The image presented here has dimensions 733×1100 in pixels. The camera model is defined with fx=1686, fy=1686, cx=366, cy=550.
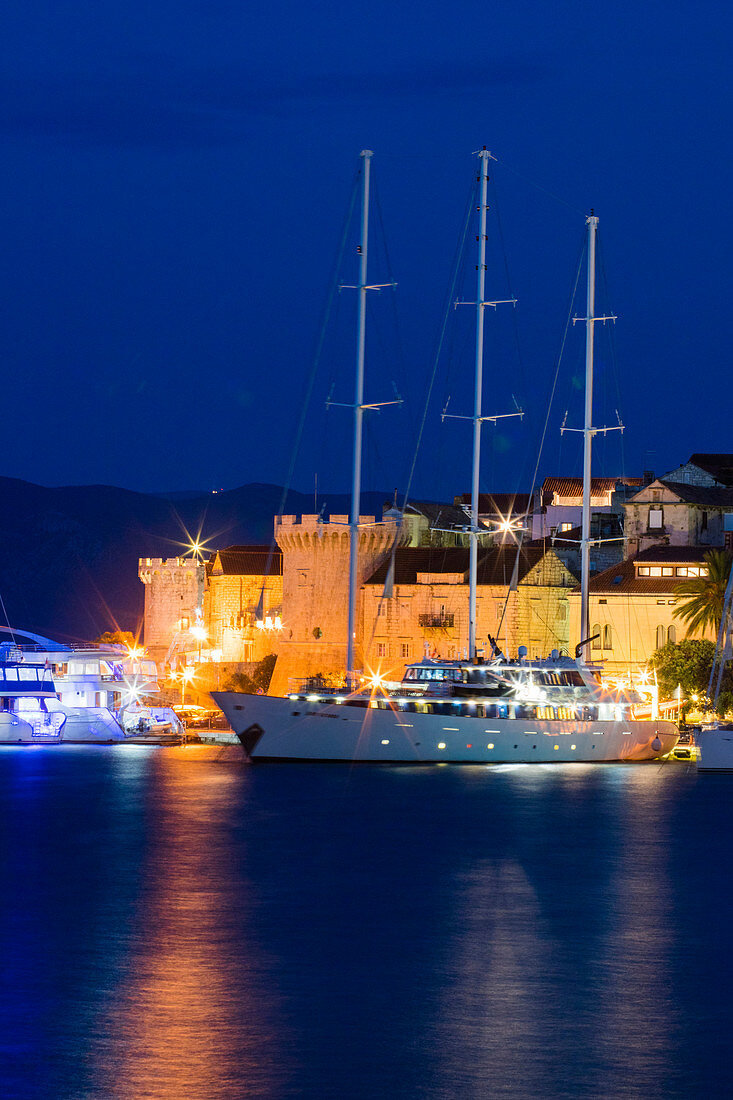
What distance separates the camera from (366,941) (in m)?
28.5

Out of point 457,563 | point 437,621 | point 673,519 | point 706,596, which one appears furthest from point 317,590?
point 706,596

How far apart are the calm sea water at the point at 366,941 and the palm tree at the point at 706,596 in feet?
65.7

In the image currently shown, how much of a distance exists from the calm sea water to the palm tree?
2004 cm

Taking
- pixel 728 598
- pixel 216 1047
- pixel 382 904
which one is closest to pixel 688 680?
pixel 728 598

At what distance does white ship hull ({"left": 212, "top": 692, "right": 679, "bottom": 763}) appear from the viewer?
5591cm

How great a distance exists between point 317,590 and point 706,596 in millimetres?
19219

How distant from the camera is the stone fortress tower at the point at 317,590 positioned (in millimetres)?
80875

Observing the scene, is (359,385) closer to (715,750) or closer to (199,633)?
(715,750)

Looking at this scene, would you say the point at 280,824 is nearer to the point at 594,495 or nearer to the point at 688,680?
the point at 688,680

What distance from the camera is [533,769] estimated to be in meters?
58.6

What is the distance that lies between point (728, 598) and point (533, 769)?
10679 mm

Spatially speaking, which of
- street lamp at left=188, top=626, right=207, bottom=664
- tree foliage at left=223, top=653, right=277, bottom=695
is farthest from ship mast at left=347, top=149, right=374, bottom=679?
street lamp at left=188, top=626, right=207, bottom=664

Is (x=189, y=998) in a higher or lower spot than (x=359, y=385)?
lower

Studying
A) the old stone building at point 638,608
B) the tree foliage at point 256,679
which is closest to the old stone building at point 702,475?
the old stone building at point 638,608
